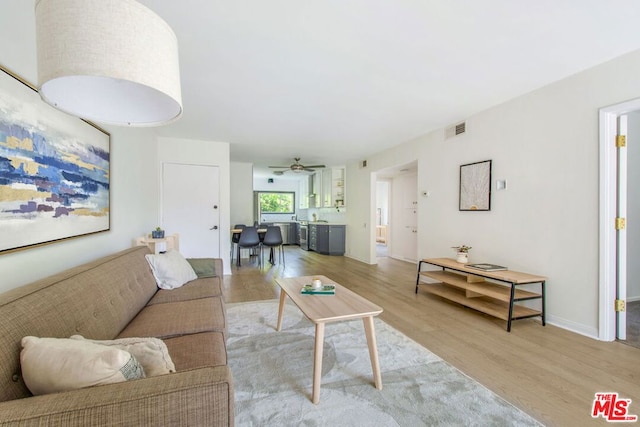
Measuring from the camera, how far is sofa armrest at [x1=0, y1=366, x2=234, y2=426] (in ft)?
2.47

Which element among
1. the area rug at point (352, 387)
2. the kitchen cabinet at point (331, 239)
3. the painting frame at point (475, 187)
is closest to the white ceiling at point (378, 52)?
the painting frame at point (475, 187)

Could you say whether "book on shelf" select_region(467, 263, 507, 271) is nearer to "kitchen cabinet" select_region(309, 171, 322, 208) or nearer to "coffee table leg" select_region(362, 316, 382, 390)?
"coffee table leg" select_region(362, 316, 382, 390)

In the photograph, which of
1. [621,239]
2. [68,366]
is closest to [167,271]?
[68,366]

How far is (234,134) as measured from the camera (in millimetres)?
4570

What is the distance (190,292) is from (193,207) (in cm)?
281

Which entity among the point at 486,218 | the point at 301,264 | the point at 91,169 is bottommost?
the point at 301,264

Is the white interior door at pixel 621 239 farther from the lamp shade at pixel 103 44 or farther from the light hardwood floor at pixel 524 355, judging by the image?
the lamp shade at pixel 103 44

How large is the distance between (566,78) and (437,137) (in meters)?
1.71

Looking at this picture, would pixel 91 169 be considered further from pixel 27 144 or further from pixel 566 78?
pixel 566 78

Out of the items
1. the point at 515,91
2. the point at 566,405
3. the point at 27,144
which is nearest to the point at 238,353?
the point at 27,144

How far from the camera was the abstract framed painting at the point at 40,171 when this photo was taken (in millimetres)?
1454

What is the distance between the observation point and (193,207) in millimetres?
4957

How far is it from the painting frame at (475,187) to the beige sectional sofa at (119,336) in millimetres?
3226

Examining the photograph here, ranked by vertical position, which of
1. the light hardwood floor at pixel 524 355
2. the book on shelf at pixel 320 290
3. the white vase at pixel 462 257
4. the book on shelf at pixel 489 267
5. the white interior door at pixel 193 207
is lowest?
the light hardwood floor at pixel 524 355
